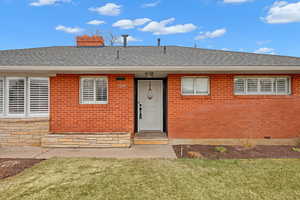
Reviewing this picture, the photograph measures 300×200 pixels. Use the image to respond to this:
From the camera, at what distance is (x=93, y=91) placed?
6402mm

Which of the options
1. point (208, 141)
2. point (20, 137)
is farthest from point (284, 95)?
point (20, 137)

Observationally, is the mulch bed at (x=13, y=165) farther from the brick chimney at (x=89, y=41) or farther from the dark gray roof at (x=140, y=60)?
the brick chimney at (x=89, y=41)

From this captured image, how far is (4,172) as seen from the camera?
13.0ft

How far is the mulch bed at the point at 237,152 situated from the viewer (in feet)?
16.7

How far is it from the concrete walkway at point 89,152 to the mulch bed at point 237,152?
52cm

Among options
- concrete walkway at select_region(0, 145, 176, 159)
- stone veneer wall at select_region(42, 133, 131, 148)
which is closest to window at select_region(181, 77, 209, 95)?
concrete walkway at select_region(0, 145, 176, 159)

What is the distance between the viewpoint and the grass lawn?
9.87 feet

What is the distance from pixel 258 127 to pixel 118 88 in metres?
5.54

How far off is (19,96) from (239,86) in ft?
27.2

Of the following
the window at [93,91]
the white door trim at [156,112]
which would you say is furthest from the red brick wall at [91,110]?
the white door trim at [156,112]

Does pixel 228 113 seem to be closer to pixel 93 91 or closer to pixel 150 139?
pixel 150 139

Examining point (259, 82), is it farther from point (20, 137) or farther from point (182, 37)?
point (182, 37)

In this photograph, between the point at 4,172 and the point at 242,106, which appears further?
the point at 242,106

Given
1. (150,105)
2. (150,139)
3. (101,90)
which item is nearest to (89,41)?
(101,90)
